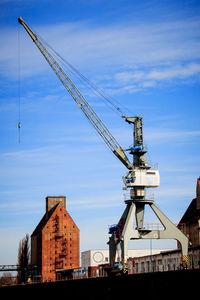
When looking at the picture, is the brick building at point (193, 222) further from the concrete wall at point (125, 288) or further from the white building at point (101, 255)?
the concrete wall at point (125, 288)

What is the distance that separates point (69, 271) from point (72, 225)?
60.2 ft

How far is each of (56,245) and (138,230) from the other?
240ft

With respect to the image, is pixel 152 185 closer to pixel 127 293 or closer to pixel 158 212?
pixel 158 212

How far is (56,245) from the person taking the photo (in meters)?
142

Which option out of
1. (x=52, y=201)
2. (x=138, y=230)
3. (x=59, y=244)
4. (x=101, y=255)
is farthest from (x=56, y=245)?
(x=138, y=230)

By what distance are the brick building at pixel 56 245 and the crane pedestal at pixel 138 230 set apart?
6743 centimetres

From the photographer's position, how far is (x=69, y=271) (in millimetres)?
129125

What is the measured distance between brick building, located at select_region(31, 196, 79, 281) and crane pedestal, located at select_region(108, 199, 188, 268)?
221ft

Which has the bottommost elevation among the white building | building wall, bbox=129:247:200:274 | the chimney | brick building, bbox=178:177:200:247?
building wall, bbox=129:247:200:274

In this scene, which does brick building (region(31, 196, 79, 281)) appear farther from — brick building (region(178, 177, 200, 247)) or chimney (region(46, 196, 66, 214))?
brick building (region(178, 177, 200, 247))

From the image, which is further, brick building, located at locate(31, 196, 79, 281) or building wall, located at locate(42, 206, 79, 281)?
building wall, located at locate(42, 206, 79, 281)

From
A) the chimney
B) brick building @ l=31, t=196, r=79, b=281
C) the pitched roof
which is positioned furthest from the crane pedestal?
the chimney

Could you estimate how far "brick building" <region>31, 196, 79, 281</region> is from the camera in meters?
140

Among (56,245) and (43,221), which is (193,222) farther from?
(43,221)
